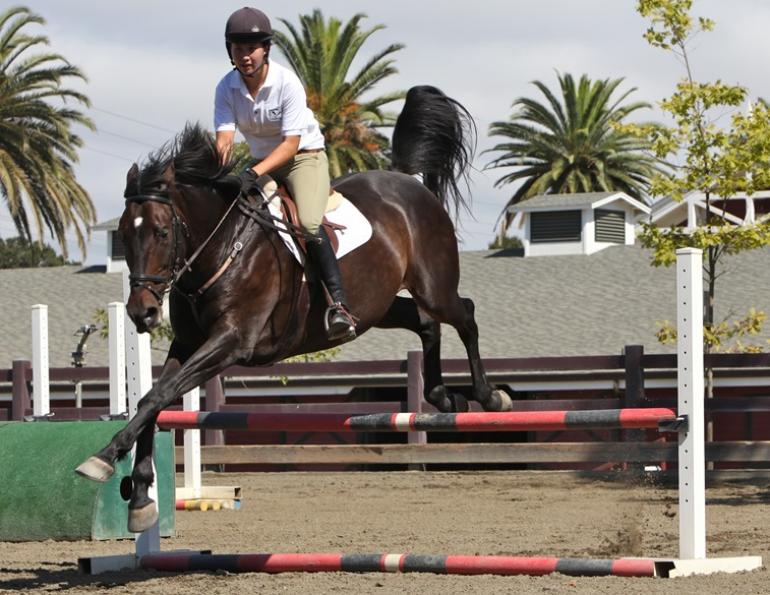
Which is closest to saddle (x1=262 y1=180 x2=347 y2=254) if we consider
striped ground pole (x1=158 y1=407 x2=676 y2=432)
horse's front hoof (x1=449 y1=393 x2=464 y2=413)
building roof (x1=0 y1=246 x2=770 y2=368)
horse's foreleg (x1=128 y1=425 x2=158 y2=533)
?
striped ground pole (x1=158 y1=407 x2=676 y2=432)

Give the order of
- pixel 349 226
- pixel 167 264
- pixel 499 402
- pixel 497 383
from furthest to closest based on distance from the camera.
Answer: pixel 497 383 → pixel 499 402 → pixel 349 226 → pixel 167 264

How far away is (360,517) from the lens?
11.5 m

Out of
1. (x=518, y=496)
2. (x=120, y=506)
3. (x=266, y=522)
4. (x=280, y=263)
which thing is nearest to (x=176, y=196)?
(x=280, y=263)

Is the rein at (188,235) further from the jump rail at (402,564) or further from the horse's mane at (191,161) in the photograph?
the jump rail at (402,564)

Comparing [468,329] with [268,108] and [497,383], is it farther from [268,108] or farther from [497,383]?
[497,383]

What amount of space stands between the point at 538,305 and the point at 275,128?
16245 mm

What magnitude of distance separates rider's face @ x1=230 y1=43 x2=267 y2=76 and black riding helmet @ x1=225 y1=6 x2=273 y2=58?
0.08 ft

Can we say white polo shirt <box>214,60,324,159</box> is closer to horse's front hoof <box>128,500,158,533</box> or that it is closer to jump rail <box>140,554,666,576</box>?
horse's front hoof <box>128,500,158,533</box>

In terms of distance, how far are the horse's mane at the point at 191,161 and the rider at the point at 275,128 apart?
7 centimetres

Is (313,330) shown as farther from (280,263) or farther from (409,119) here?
(409,119)

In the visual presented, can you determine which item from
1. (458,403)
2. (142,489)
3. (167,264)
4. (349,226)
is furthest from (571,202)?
(167,264)

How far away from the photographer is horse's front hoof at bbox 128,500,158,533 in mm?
6409

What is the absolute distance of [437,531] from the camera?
10.1m

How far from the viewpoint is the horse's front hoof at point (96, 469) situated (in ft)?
19.6
